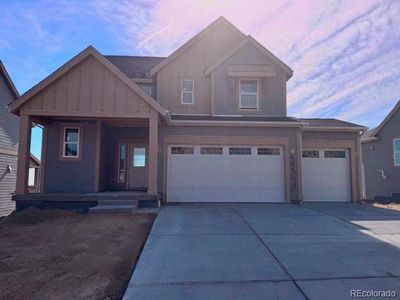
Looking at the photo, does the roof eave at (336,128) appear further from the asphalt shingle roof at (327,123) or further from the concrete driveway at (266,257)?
the concrete driveway at (266,257)

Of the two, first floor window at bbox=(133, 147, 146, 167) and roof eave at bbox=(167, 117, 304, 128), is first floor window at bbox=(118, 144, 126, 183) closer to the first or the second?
first floor window at bbox=(133, 147, 146, 167)

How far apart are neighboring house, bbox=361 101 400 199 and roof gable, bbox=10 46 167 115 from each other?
14978 mm

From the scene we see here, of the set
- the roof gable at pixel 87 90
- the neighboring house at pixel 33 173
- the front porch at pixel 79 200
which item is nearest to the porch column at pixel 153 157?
the front porch at pixel 79 200

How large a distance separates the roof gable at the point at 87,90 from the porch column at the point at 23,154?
61 cm

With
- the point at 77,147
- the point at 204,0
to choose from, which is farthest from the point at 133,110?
the point at 204,0

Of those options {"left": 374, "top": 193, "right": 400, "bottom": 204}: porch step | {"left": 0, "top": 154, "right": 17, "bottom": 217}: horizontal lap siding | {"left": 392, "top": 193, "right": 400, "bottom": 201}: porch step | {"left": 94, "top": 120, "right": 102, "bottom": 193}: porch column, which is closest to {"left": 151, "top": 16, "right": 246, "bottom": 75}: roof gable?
{"left": 94, "top": 120, "right": 102, "bottom": 193}: porch column

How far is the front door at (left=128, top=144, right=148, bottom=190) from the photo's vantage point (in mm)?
14695

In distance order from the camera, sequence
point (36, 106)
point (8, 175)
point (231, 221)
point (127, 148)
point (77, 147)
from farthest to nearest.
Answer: point (8, 175) → point (127, 148) → point (77, 147) → point (36, 106) → point (231, 221)

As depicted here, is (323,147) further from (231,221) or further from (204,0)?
(204,0)

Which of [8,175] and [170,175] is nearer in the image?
[170,175]

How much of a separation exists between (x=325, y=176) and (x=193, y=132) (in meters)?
6.40

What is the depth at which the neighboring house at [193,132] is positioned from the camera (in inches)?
449

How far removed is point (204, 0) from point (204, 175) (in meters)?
6.64

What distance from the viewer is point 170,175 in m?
13.3
